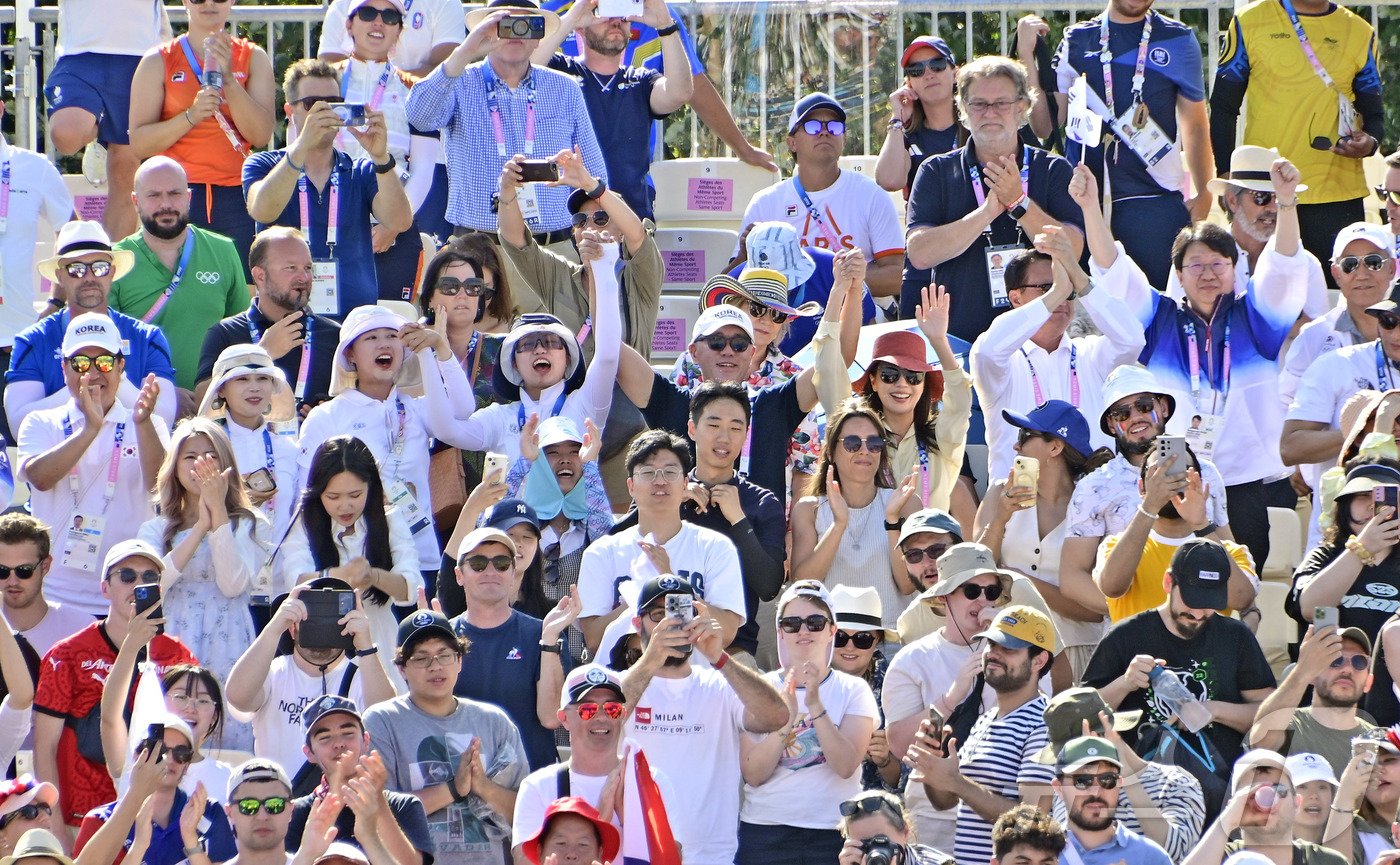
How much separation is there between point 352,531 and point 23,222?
3394 millimetres

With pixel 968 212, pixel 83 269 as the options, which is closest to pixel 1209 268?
pixel 968 212

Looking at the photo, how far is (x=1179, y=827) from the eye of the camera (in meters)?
8.40

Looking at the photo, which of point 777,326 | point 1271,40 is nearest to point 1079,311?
point 777,326

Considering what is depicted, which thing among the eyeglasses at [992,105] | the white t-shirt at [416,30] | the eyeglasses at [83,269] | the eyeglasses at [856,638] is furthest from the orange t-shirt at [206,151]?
the eyeglasses at [856,638]

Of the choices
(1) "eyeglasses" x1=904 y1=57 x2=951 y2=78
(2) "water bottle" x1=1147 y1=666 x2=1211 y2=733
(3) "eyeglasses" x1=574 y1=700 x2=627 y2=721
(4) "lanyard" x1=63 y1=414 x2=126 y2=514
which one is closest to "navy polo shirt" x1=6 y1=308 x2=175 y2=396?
(4) "lanyard" x1=63 y1=414 x2=126 y2=514

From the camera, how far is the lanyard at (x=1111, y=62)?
12234mm

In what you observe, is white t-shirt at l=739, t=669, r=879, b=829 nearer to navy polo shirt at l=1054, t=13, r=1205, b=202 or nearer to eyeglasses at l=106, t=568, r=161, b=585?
eyeglasses at l=106, t=568, r=161, b=585

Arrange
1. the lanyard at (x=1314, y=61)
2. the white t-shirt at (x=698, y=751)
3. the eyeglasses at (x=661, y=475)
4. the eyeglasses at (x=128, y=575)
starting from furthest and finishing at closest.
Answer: the lanyard at (x=1314, y=61), the eyeglasses at (x=661, y=475), the eyeglasses at (x=128, y=575), the white t-shirt at (x=698, y=751)

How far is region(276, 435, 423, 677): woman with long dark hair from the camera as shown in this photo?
9.59 meters

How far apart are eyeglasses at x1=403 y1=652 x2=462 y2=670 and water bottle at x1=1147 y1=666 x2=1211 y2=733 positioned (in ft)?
7.75

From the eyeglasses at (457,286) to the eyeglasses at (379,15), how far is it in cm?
190

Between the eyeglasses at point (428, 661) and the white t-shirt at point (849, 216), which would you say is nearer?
the eyeglasses at point (428, 661)

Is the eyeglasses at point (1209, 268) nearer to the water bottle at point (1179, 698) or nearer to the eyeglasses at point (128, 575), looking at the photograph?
the water bottle at point (1179, 698)

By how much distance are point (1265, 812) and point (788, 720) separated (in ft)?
5.29
